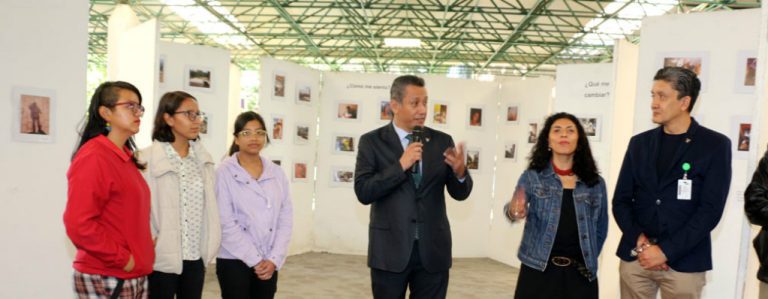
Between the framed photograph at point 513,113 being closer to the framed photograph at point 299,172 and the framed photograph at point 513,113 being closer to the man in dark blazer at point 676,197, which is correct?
the framed photograph at point 299,172

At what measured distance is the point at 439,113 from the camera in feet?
27.8

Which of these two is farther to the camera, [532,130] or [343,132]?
[343,132]

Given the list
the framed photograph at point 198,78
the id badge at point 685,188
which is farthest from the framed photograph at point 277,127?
the id badge at point 685,188

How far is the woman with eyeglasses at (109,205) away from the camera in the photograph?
225 cm

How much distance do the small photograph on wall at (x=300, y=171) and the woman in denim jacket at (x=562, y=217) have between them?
5.33m

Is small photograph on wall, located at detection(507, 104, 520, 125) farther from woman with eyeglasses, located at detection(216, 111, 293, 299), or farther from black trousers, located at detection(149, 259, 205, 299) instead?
black trousers, located at detection(149, 259, 205, 299)

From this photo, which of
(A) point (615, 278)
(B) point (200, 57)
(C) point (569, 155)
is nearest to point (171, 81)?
(B) point (200, 57)

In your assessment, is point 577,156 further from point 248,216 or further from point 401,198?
point 248,216

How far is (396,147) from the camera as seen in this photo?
3.03m

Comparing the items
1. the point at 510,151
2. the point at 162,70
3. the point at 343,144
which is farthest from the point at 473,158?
the point at 162,70

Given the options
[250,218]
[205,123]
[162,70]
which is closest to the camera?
[250,218]

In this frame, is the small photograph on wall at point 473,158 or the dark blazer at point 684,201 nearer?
the dark blazer at point 684,201

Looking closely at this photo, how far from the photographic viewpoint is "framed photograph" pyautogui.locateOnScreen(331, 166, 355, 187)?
841cm

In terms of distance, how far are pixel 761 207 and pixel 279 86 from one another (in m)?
6.10
